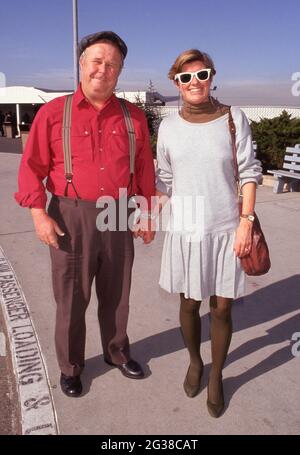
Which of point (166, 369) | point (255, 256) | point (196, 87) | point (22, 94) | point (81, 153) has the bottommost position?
point (166, 369)

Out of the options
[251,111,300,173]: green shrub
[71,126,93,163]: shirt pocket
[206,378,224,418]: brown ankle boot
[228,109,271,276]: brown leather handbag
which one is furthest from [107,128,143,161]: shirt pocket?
[251,111,300,173]: green shrub

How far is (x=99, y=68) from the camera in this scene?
6.83 ft

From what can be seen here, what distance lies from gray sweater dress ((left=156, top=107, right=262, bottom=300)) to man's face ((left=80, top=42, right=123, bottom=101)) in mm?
358

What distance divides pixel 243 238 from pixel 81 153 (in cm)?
92

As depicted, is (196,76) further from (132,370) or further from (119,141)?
(132,370)

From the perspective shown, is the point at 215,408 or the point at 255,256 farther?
the point at 215,408

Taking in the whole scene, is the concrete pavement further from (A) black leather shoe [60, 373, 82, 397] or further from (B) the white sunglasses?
(B) the white sunglasses

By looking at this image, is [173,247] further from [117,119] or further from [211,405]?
[211,405]

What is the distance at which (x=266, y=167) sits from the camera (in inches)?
384

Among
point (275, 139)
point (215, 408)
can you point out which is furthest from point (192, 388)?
point (275, 139)

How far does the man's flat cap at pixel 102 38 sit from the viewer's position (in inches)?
81.7

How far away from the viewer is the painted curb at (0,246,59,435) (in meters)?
2.20
